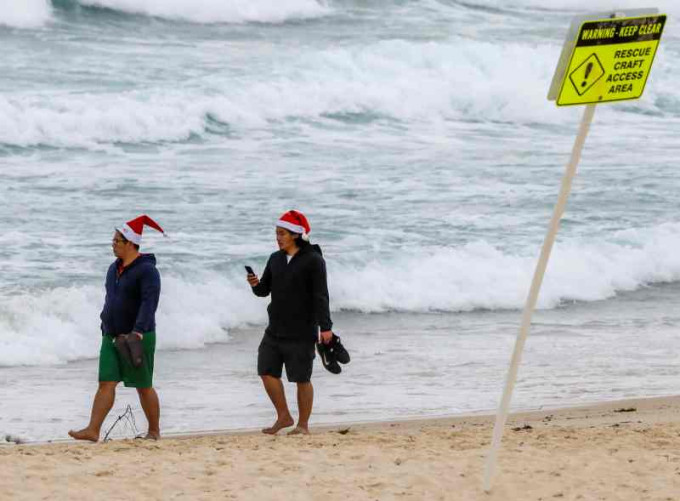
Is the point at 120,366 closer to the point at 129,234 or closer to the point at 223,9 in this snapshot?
the point at 129,234

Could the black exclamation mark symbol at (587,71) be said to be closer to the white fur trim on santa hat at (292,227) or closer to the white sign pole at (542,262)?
the white sign pole at (542,262)

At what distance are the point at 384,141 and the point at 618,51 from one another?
17519 mm

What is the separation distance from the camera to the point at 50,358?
11438 mm

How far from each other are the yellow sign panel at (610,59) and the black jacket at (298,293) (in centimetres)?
260

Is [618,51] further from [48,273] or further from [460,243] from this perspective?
[460,243]

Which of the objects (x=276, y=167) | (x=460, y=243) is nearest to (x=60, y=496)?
(x=460, y=243)

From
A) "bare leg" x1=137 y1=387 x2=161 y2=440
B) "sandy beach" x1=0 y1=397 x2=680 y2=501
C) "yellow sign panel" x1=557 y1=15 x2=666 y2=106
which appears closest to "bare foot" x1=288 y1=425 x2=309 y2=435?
"sandy beach" x1=0 y1=397 x2=680 y2=501

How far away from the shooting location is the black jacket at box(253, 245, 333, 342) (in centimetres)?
839

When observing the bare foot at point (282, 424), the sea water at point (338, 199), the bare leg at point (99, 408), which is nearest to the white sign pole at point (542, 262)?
the bare foot at point (282, 424)

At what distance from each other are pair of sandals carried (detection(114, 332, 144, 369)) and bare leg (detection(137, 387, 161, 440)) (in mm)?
302

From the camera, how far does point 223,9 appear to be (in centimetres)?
3231

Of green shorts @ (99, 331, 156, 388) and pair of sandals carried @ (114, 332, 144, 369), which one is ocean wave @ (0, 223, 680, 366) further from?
pair of sandals carried @ (114, 332, 144, 369)

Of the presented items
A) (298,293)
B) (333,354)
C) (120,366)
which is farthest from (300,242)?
(120,366)

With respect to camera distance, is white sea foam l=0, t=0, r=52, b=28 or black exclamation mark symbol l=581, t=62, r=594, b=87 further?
white sea foam l=0, t=0, r=52, b=28
